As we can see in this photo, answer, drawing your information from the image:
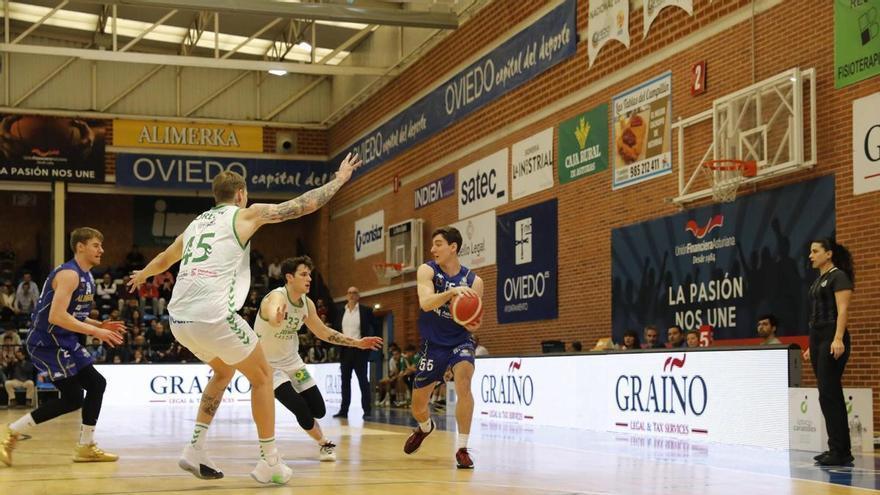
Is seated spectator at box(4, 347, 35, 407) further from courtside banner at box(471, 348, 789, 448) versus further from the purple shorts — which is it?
the purple shorts

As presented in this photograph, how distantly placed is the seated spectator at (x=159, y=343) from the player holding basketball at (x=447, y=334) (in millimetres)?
17878

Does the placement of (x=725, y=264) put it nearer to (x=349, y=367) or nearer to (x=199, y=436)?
(x=349, y=367)

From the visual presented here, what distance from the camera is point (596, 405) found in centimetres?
1445

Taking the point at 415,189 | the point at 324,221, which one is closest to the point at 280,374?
the point at 415,189

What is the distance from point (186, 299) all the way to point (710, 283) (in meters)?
10.2

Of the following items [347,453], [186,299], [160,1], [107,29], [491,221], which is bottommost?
[347,453]

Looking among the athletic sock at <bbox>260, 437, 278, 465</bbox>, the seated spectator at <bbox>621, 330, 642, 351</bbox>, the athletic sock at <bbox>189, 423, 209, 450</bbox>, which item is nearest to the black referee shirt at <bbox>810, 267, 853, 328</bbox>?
the athletic sock at <bbox>260, 437, 278, 465</bbox>

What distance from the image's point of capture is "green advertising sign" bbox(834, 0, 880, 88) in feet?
42.4

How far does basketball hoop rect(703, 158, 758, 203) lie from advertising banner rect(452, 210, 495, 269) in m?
7.64

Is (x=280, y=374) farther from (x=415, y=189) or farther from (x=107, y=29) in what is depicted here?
(x=107, y=29)

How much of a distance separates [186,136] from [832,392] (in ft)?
87.2

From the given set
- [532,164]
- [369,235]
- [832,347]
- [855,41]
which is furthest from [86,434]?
[369,235]

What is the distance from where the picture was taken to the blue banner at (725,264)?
45.8 feet

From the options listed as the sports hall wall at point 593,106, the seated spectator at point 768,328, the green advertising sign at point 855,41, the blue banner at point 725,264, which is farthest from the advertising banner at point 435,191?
the green advertising sign at point 855,41
